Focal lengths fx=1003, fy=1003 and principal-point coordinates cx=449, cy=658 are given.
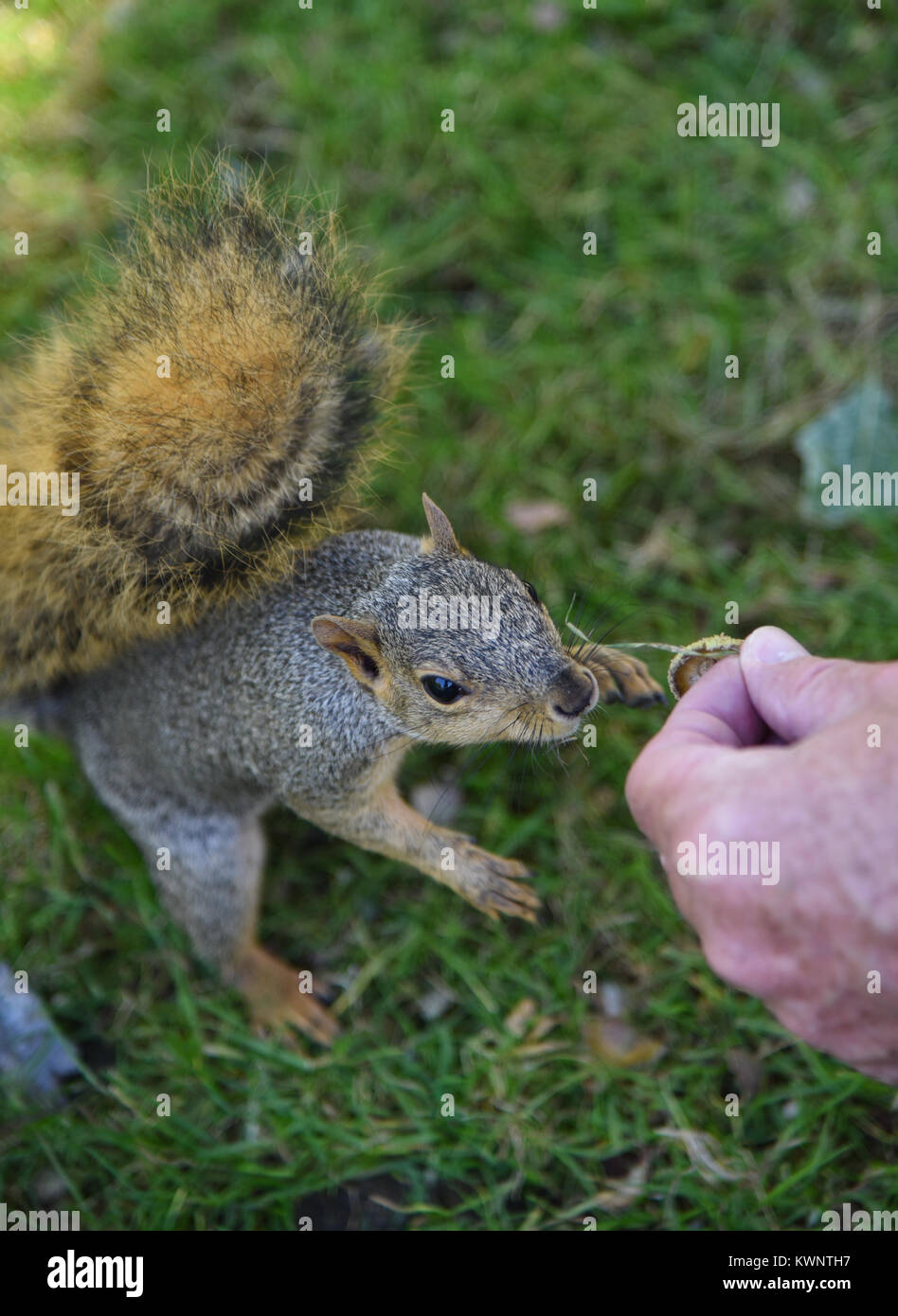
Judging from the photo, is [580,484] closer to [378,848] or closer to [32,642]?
Result: [378,848]

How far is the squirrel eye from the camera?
206cm

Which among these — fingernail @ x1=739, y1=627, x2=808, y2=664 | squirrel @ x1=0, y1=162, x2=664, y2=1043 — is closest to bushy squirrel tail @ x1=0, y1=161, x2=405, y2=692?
squirrel @ x1=0, y1=162, x2=664, y2=1043

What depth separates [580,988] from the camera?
8.80ft


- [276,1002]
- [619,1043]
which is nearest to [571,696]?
[619,1043]

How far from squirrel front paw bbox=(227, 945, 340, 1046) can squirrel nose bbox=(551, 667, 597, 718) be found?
1.25m

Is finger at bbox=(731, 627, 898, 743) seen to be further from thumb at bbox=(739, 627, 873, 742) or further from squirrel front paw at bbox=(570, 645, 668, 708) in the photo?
squirrel front paw at bbox=(570, 645, 668, 708)

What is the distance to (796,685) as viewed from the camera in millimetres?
1765

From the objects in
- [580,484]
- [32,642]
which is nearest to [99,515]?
[32,642]

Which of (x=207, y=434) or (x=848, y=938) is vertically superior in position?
(x=207, y=434)

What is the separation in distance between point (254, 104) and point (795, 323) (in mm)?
2069

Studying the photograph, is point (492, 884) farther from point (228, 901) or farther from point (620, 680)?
point (228, 901)

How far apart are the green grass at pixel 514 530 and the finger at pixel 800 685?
944 millimetres

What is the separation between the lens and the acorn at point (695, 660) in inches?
80.1

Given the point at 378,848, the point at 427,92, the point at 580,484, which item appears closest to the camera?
the point at 378,848
